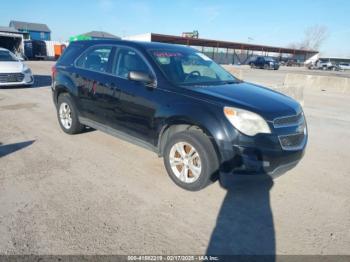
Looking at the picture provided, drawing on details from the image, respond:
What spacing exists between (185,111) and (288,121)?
4.27ft

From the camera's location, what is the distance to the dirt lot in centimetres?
268

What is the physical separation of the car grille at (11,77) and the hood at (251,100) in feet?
33.3

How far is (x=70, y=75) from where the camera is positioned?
5.39 m

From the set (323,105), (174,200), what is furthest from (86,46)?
(323,105)

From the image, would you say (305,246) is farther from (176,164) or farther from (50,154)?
(50,154)

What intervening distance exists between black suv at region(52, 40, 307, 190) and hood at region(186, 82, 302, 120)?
0.01m

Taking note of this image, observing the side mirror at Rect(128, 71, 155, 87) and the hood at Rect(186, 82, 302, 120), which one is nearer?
the hood at Rect(186, 82, 302, 120)

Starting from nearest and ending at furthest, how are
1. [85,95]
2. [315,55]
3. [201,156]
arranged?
[201,156]
[85,95]
[315,55]

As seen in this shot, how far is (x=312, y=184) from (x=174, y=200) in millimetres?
2054

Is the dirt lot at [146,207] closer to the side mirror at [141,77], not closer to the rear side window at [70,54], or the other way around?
the side mirror at [141,77]

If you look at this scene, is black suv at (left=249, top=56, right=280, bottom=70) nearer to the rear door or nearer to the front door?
the rear door

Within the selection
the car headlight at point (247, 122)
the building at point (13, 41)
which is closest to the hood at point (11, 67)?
the car headlight at point (247, 122)

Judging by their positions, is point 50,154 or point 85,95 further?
point 85,95

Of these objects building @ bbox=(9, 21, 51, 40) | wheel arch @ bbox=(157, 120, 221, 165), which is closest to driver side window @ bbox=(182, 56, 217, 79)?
wheel arch @ bbox=(157, 120, 221, 165)
